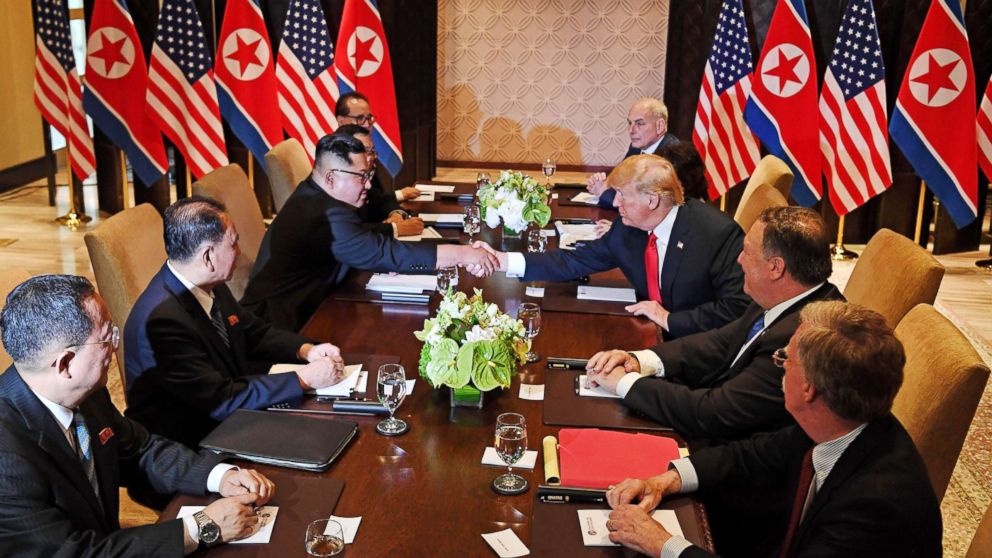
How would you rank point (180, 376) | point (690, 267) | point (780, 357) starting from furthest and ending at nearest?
point (690, 267) → point (180, 376) → point (780, 357)

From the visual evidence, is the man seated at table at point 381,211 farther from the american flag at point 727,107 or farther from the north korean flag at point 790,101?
the north korean flag at point 790,101

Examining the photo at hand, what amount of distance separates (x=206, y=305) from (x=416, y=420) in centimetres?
81

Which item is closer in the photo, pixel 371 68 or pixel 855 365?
pixel 855 365

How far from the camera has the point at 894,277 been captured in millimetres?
3318

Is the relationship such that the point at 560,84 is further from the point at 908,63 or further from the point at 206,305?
the point at 206,305

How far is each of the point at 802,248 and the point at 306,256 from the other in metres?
2.14

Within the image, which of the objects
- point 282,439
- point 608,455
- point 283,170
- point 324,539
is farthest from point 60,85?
point 324,539

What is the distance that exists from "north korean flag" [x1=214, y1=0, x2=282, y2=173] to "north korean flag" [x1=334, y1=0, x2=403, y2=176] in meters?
0.54

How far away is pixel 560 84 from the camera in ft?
32.0

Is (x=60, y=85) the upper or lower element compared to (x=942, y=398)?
A: upper

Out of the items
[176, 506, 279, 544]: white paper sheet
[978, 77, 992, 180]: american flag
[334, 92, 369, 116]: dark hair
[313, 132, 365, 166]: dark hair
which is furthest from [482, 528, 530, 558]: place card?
[978, 77, 992, 180]: american flag

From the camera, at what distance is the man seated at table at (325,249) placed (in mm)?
3938

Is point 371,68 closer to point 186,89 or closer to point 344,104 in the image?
point 186,89

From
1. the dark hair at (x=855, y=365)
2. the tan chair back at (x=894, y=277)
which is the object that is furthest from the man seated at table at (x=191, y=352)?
the tan chair back at (x=894, y=277)
